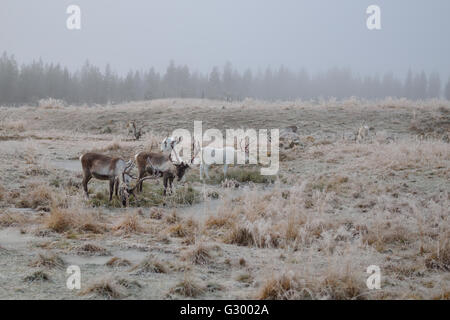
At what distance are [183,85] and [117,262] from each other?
87766 millimetres

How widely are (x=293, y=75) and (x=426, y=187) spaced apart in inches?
4376

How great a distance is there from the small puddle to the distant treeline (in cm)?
4576

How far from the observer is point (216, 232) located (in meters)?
7.62

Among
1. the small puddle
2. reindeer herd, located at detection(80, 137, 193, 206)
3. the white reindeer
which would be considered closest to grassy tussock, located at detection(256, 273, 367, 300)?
reindeer herd, located at detection(80, 137, 193, 206)

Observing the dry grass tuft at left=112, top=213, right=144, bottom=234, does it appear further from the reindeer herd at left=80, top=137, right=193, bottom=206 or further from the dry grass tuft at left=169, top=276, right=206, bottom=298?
the dry grass tuft at left=169, top=276, right=206, bottom=298

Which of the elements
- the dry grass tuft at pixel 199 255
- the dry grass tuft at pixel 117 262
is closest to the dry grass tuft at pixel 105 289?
the dry grass tuft at pixel 117 262

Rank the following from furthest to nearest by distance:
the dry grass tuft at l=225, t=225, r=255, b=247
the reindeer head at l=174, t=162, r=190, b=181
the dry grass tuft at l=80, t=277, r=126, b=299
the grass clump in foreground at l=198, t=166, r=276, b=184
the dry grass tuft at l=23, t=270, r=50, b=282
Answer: the grass clump in foreground at l=198, t=166, r=276, b=184, the reindeer head at l=174, t=162, r=190, b=181, the dry grass tuft at l=225, t=225, r=255, b=247, the dry grass tuft at l=23, t=270, r=50, b=282, the dry grass tuft at l=80, t=277, r=126, b=299

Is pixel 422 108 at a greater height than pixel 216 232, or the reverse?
pixel 422 108

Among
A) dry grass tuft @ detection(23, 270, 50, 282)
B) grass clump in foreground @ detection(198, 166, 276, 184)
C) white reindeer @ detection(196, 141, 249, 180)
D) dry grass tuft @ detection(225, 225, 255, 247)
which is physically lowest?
grass clump in foreground @ detection(198, 166, 276, 184)

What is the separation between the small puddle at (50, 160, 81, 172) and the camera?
13628 millimetres

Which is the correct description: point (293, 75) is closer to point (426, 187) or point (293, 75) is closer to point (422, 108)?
point (422, 108)
